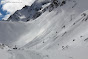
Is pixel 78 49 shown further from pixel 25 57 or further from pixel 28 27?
pixel 28 27

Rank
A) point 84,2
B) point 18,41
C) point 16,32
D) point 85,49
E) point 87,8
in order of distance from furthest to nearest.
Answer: point 16,32 < point 18,41 < point 84,2 < point 87,8 < point 85,49

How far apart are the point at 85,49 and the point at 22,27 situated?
2054 inches

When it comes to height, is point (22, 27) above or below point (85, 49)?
above

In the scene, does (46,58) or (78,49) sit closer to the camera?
(46,58)

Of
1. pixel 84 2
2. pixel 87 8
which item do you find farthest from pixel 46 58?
pixel 84 2

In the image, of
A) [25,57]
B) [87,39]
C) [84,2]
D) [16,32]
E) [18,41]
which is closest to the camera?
[25,57]

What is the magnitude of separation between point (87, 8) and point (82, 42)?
563 inches

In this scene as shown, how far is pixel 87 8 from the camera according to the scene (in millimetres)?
31406

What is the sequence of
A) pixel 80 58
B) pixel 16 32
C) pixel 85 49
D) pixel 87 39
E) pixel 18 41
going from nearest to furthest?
1. pixel 80 58
2. pixel 85 49
3. pixel 87 39
4. pixel 18 41
5. pixel 16 32

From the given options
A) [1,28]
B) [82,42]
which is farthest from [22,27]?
[82,42]

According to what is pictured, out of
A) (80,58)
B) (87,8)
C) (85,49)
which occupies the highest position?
(87,8)

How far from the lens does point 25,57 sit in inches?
536

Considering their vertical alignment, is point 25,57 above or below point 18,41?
below

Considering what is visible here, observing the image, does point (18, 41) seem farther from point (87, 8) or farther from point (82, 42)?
point (82, 42)
